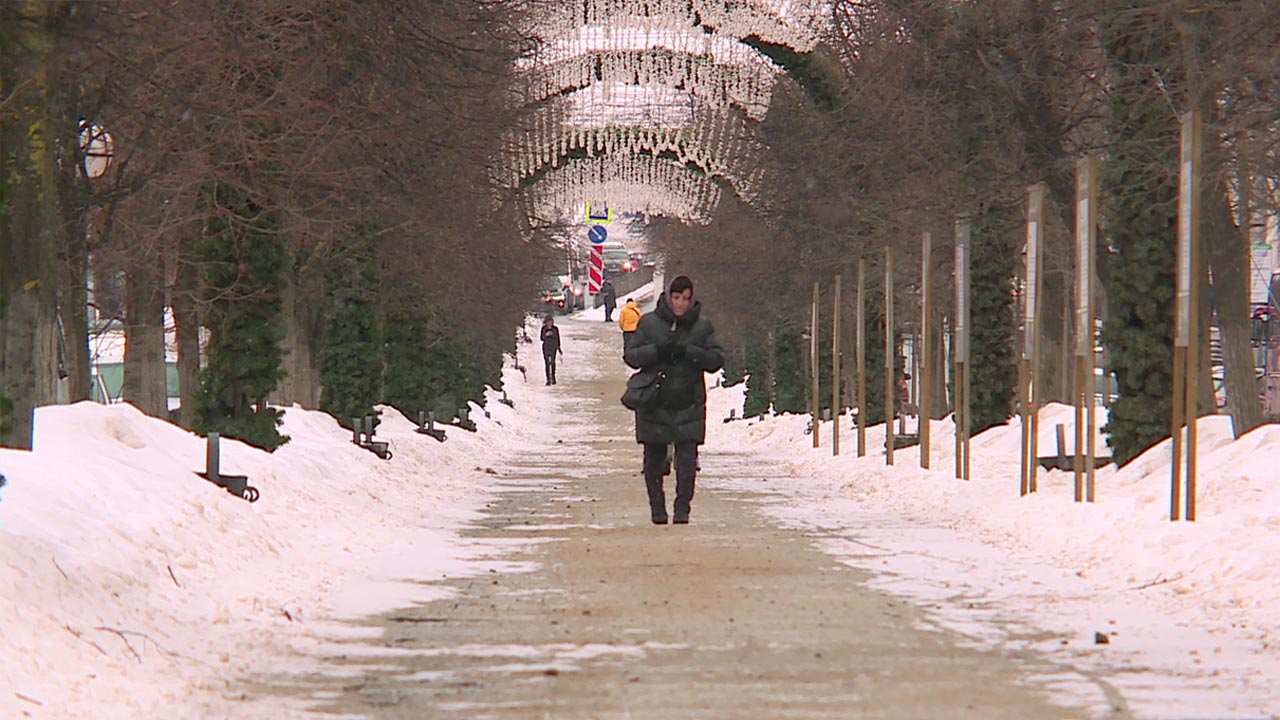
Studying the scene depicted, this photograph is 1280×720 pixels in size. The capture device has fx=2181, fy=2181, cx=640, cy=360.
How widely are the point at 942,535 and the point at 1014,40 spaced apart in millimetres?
7653

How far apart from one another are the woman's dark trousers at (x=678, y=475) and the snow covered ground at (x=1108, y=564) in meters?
1.02

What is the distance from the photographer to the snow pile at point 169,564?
8.47 meters

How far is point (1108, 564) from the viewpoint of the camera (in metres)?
13.1

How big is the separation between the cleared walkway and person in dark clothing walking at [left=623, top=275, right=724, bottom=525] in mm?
731

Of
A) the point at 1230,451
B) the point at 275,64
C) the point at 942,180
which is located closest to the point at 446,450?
the point at 942,180

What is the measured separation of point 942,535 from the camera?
15.9 m

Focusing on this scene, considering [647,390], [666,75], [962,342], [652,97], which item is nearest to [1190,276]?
[647,390]

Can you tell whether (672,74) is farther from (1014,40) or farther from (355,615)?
(355,615)

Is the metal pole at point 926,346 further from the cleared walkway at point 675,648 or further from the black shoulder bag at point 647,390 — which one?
the cleared walkway at point 675,648

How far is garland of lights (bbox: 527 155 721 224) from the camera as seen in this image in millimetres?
66188

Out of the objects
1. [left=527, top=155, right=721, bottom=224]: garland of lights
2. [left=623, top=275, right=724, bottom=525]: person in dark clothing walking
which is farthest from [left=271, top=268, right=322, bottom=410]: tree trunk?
[left=527, top=155, right=721, bottom=224]: garland of lights

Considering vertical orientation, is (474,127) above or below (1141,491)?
above

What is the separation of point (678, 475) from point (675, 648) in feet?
22.1

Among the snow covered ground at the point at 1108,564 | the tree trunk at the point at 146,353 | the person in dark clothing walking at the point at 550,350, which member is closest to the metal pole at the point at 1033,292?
the snow covered ground at the point at 1108,564
